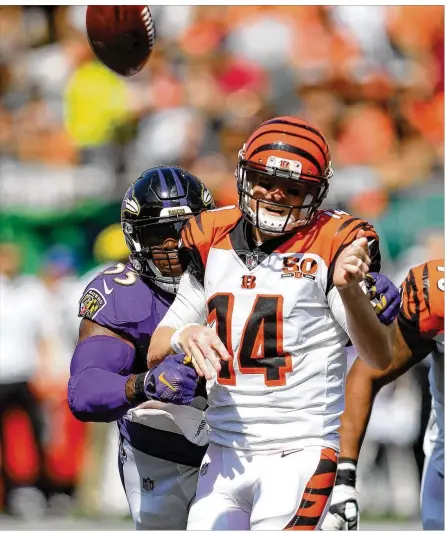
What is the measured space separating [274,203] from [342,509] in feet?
3.86

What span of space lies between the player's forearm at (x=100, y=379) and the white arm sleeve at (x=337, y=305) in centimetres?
72

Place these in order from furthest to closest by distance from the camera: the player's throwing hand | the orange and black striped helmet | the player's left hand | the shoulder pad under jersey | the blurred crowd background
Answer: the blurred crowd background → the shoulder pad under jersey → the orange and black striped helmet → the player's throwing hand → the player's left hand

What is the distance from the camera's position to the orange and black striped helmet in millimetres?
3365

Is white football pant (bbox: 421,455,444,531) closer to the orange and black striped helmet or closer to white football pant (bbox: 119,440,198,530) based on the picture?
white football pant (bbox: 119,440,198,530)

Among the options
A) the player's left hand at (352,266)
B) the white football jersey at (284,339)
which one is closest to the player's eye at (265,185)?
the white football jersey at (284,339)

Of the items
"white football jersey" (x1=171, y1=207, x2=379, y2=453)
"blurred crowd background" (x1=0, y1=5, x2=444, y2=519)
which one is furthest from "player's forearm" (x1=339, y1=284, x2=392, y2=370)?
"blurred crowd background" (x1=0, y1=5, x2=444, y2=519)

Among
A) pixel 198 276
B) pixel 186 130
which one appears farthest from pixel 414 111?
pixel 198 276

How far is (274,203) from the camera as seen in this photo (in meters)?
3.36

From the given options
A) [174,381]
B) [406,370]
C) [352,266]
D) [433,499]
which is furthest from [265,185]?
[433,499]

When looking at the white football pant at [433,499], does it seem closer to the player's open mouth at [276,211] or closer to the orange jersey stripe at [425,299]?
the orange jersey stripe at [425,299]

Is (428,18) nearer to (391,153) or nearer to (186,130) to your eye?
(391,153)

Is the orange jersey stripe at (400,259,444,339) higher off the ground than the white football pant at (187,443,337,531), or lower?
higher

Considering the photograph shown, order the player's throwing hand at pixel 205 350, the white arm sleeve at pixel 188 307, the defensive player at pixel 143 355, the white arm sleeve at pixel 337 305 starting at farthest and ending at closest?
the defensive player at pixel 143 355
the white arm sleeve at pixel 188 307
the white arm sleeve at pixel 337 305
the player's throwing hand at pixel 205 350

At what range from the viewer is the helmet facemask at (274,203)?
11.0 feet
